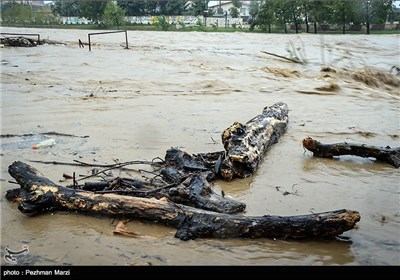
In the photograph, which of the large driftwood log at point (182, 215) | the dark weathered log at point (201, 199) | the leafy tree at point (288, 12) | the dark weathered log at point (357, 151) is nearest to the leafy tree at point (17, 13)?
the leafy tree at point (288, 12)

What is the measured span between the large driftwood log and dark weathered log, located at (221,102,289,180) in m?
1.21

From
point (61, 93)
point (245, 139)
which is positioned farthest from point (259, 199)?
point (61, 93)

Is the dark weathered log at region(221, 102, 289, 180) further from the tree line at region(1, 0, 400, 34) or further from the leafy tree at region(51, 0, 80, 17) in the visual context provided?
the leafy tree at region(51, 0, 80, 17)

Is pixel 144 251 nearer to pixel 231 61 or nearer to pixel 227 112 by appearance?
pixel 227 112

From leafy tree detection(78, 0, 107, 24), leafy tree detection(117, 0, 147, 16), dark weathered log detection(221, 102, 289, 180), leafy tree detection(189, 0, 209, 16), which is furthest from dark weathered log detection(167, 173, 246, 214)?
leafy tree detection(78, 0, 107, 24)

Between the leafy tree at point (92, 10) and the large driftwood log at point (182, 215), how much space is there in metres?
49.0

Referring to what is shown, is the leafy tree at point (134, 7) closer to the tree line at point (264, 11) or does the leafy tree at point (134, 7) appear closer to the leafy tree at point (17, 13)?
the tree line at point (264, 11)

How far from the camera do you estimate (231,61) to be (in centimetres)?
1723

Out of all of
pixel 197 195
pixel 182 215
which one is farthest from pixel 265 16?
pixel 182 215

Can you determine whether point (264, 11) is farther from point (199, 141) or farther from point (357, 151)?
point (357, 151)

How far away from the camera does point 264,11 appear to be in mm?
36000

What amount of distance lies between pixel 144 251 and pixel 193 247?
1.12 feet

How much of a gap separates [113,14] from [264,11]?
726 inches

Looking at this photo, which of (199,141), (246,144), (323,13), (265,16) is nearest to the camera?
(246,144)
